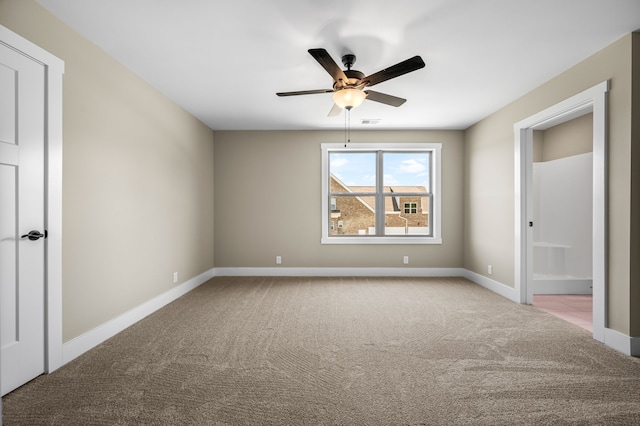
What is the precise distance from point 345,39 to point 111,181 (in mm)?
2389

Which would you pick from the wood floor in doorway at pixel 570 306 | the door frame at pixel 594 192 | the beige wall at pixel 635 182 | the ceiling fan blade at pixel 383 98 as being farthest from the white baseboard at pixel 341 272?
the ceiling fan blade at pixel 383 98

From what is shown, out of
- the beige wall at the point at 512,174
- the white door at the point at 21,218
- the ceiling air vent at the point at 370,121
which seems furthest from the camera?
the ceiling air vent at the point at 370,121

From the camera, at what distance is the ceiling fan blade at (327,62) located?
7.84 ft

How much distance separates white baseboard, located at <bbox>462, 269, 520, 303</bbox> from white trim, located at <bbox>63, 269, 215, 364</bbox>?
4.23 meters

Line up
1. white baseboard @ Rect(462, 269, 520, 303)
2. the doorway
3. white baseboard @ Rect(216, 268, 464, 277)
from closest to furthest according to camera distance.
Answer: white baseboard @ Rect(462, 269, 520, 303)
the doorway
white baseboard @ Rect(216, 268, 464, 277)

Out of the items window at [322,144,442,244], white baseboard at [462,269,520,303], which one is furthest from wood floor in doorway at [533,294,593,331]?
window at [322,144,442,244]

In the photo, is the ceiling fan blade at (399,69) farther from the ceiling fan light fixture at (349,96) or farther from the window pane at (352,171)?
the window pane at (352,171)

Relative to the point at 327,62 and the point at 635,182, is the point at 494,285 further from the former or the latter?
the point at 327,62

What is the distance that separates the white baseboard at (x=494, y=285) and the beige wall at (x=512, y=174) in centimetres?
8

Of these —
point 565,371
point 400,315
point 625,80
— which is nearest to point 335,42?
point 625,80

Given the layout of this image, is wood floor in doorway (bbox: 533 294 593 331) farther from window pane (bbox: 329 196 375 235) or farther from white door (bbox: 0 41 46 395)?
white door (bbox: 0 41 46 395)

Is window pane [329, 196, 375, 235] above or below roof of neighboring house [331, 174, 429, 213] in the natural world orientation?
below

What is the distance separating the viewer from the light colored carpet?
1896mm

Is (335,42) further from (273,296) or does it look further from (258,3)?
(273,296)
